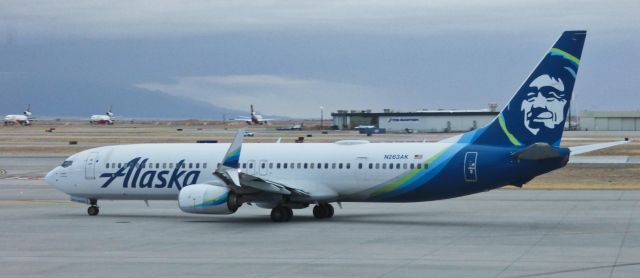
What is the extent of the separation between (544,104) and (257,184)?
9.75 m

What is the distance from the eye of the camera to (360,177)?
117 ft

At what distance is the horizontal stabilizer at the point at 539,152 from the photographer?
105ft

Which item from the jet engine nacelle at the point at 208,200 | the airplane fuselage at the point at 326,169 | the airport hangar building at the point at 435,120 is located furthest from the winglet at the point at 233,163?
the airport hangar building at the point at 435,120

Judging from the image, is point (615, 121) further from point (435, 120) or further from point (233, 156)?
point (233, 156)

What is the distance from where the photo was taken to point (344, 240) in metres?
30.0

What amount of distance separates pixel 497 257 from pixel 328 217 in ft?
40.4

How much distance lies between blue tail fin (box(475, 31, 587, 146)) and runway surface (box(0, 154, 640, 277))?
2927mm

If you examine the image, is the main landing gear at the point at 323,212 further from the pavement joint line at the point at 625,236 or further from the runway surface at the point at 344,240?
the pavement joint line at the point at 625,236

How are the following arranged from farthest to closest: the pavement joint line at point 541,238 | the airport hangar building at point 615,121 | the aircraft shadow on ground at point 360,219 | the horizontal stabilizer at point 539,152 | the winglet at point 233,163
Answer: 1. the airport hangar building at point 615,121
2. the winglet at point 233,163
3. the aircraft shadow on ground at point 360,219
4. the horizontal stabilizer at point 539,152
5. the pavement joint line at point 541,238

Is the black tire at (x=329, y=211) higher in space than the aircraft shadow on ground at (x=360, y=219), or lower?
higher

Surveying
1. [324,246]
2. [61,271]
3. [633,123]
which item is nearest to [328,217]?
[324,246]

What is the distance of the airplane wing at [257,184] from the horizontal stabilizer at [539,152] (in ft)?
23.9

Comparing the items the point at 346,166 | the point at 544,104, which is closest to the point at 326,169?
the point at 346,166

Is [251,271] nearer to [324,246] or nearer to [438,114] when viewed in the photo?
[324,246]
